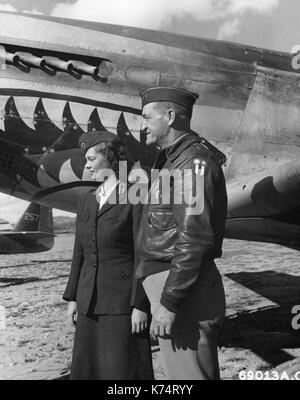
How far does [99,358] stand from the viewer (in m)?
1.64

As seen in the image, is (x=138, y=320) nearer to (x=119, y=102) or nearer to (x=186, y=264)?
(x=186, y=264)

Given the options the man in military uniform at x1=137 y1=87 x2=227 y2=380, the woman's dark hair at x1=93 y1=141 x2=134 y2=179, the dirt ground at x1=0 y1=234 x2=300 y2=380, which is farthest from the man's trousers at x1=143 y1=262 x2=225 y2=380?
the dirt ground at x1=0 y1=234 x2=300 y2=380

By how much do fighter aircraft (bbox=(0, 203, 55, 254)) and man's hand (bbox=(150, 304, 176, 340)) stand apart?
20.9ft

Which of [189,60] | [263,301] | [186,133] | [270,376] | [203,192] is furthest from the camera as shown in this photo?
[263,301]

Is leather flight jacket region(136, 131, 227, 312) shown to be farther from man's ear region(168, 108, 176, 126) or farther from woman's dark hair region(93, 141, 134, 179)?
woman's dark hair region(93, 141, 134, 179)

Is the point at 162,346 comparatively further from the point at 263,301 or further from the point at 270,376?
the point at 263,301

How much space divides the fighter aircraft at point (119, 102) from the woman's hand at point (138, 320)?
1.16 meters

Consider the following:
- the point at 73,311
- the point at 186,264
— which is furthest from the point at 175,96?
the point at 73,311

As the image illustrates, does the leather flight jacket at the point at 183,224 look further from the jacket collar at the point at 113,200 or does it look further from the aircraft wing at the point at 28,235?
the aircraft wing at the point at 28,235

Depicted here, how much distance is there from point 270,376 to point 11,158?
1785 mm

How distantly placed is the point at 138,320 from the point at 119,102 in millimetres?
1428

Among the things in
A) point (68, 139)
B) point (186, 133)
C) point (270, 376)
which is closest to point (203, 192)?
point (186, 133)

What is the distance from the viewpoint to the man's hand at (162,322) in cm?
135
